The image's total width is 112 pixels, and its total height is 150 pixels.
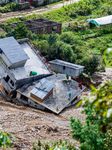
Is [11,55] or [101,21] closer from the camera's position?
[11,55]

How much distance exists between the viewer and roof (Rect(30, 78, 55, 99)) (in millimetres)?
20952

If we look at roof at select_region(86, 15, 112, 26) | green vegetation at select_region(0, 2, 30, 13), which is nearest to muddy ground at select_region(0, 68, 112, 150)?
roof at select_region(86, 15, 112, 26)

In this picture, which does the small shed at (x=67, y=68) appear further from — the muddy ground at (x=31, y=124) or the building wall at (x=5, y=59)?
the muddy ground at (x=31, y=124)

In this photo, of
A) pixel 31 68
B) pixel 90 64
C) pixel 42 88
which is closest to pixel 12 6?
pixel 90 64

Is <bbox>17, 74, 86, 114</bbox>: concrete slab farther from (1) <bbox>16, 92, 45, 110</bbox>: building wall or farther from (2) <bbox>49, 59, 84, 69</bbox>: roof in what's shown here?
(2) <bbox>49, 59, 84, 69</bbox>: roof

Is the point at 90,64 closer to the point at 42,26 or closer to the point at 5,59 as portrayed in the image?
the point at 5,59

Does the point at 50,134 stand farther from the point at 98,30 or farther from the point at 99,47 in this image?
the point at 98,30

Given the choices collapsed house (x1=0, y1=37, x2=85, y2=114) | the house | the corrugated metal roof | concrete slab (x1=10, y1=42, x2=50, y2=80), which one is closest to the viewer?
collapsed house (x1=0, y1=37, x2=85, y2=114)

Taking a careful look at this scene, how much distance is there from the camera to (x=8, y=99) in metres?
22.3

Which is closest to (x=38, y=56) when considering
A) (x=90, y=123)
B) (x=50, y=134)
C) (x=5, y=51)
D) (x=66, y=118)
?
(x=5, y=51)

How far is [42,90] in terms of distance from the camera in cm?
2147

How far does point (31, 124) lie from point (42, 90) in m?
5.49

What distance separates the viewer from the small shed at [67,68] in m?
28.1

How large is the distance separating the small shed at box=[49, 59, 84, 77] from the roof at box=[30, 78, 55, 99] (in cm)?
680
